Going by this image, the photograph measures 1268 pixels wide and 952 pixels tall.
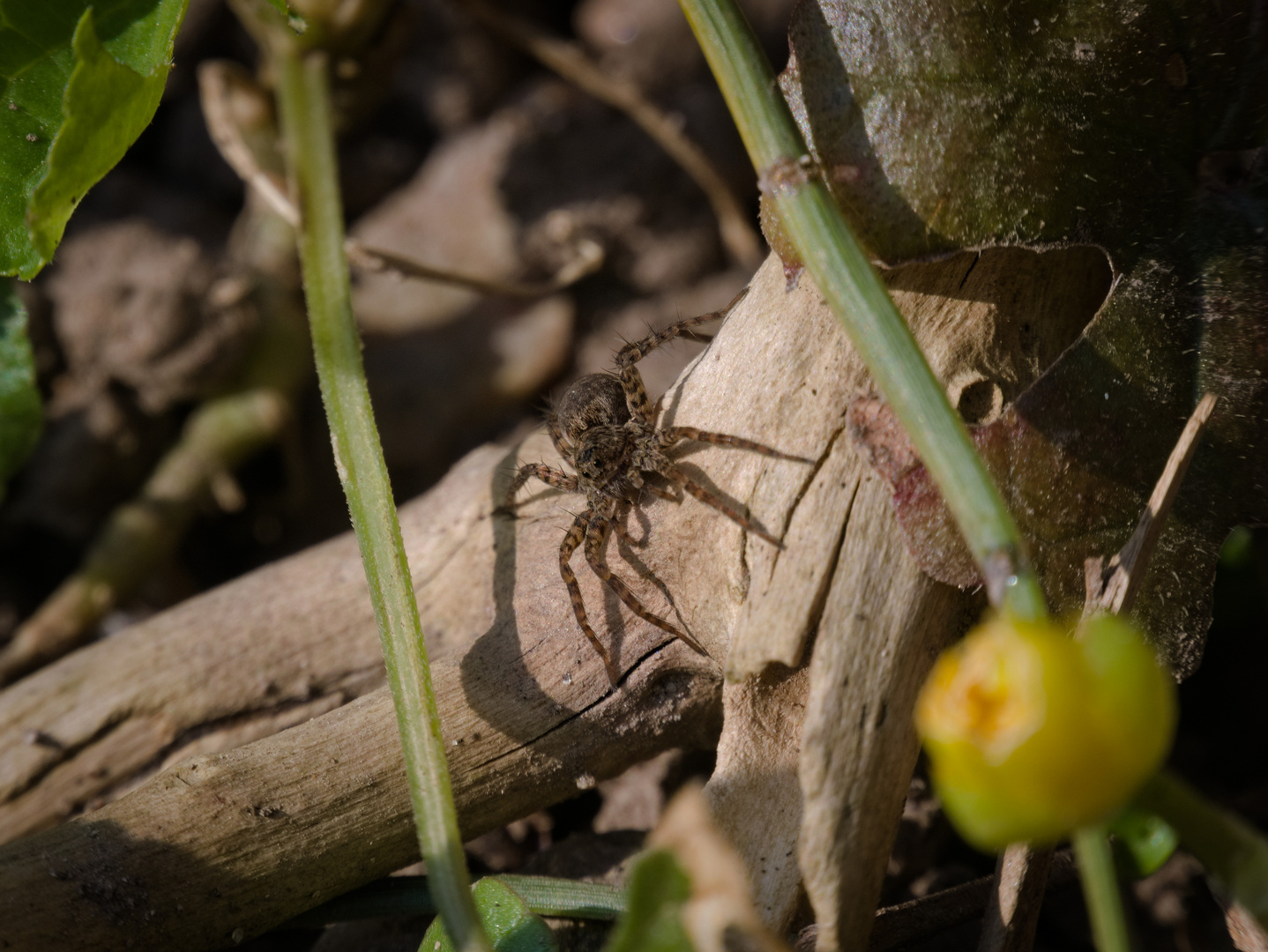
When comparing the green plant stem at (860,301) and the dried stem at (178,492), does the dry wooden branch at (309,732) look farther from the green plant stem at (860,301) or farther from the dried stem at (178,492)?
the green plant stem at (860,301)

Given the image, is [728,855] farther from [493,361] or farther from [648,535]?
[493,361]

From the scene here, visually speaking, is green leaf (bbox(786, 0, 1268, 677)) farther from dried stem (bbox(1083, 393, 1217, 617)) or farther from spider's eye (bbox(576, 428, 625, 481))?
spider's eye (bbox(576, 428, 625, 481))

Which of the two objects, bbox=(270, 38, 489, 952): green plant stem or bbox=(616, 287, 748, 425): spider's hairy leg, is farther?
bbox=(616, 287, 748, 425): spider's hairy leg

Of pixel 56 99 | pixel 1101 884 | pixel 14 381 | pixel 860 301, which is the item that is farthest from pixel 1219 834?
pixel 14 381

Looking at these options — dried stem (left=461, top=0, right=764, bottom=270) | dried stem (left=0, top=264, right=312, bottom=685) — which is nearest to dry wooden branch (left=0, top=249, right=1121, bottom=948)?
dried stem (left=0, top=264, right=312, bottom=685)

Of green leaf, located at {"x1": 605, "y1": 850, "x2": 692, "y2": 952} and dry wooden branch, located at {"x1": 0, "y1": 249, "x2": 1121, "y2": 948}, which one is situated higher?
dry wooden branch, located at {"x1": 0, "y1": 249, "x2": 1121, "y2": 948}

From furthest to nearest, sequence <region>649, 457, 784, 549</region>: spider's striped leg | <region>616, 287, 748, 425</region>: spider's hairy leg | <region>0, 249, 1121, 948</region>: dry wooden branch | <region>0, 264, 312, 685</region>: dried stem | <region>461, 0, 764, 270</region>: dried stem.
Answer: <region>461, 0, 764, 270</region>: dried stem
<region>0, 264, 312, 685</region>: dried stem
<region>616, 287, 748, 425</region>: spider's hairy leg
<region>649, 457, 784, 549</region>: spider's striped leg
<region>0, 249, 1121, 948</region>: dry wooden branch

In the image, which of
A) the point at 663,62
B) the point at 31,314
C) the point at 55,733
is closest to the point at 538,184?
the point at 663,62

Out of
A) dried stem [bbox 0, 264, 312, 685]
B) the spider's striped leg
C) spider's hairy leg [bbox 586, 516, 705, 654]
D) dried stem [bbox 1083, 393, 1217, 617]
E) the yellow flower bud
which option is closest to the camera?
the yellow flower bud
